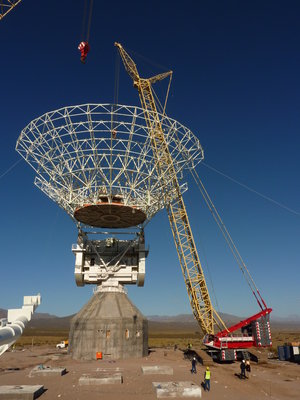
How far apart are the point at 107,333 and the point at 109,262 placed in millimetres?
10953

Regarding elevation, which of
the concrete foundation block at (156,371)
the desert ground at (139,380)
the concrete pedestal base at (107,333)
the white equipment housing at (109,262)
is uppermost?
the white equipment housing at (109,262)

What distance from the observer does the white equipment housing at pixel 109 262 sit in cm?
4981

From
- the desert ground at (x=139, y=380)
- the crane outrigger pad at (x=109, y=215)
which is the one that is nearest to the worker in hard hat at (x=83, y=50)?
the crane outrigger pad at (x=109, y=215)

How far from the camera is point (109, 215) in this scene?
45.1 m

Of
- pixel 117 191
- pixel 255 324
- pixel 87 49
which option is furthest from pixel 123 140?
pixel 255 324

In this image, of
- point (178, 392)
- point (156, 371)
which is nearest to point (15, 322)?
point (178, 392)

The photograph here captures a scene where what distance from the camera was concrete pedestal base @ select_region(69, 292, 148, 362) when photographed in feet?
139

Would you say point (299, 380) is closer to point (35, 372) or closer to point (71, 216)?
point (35, 372)

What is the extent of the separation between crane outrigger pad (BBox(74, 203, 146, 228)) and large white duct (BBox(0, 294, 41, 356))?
25276 mm

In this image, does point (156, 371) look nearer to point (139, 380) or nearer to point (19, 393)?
point (139, 380)

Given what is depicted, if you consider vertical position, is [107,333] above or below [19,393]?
above

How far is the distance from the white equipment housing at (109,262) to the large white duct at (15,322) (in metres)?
32.6

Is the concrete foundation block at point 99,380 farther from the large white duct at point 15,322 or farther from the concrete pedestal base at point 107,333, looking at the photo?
the concrete pedestal base at point 107,333

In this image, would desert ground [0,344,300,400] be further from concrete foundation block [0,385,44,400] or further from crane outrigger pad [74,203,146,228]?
crane outrigger pad [74,203,146,228]
